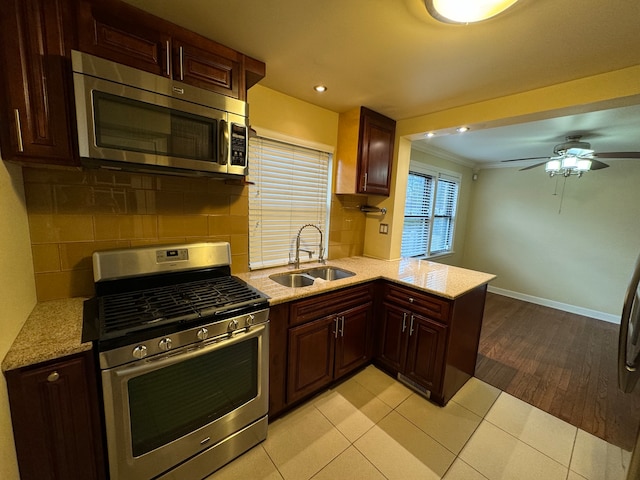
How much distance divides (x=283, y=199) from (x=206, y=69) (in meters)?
1.11

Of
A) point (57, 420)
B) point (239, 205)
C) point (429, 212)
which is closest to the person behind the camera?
point (57, 420)

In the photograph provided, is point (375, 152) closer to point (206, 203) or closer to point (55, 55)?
point (206, 203)

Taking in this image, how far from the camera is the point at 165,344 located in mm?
1135

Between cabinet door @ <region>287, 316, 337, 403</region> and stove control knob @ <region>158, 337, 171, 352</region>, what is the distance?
2.41ft

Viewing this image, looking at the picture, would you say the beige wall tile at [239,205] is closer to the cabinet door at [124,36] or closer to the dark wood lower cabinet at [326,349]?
the cabinet door at [124,36]

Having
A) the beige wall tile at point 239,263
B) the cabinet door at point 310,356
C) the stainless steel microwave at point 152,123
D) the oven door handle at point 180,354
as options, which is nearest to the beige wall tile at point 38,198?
the stainless steel microwave at point 152,123

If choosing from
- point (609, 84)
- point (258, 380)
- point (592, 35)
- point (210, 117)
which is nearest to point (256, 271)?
point (258, 380)

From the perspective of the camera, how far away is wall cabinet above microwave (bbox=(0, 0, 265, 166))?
1008mm

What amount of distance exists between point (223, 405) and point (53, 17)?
77.5 inches

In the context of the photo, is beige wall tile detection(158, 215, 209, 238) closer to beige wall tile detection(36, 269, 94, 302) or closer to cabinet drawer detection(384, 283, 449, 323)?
beige wall tile detection(36, 269, 94, 302)

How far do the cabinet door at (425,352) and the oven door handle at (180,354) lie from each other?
1.26m

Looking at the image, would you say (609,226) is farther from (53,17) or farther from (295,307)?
(53,17)

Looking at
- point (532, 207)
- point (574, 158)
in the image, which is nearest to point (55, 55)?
point (574, 158)

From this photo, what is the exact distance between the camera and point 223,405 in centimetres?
140
